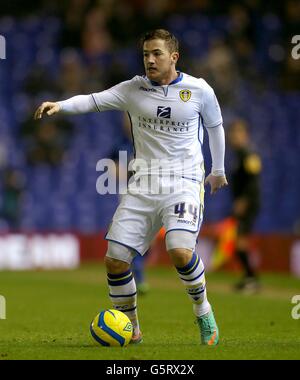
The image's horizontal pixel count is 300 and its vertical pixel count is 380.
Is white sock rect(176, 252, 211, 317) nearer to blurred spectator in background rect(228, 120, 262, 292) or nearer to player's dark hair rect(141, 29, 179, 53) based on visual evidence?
player's dark hair rect(141, 29, 179, 53)

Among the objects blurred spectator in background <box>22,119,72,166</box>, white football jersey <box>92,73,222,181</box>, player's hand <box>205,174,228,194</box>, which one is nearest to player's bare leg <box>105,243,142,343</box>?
white football jersey <box>92,73,222,181</box>

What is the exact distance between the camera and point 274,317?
Result: 33.3ft

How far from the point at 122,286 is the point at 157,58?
169 cm

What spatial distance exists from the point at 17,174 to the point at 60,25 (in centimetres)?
378

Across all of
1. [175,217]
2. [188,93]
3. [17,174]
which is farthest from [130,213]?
[17,174]

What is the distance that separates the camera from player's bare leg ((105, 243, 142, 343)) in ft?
24.2

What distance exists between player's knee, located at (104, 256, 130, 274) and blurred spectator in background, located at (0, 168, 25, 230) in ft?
34.6

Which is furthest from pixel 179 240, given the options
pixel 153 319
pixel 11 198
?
pixel 11 198

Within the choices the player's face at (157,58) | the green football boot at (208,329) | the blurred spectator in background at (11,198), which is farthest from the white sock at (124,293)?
the blurred spectator in background at (11,198)

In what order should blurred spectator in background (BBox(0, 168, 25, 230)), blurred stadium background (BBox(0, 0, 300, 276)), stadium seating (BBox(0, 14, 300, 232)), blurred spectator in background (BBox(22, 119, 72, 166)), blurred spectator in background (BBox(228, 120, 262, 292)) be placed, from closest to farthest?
blurred spectator in background (BBox(228, 120, 262, 292)) → blurred spectator in background (BBox(0, 168, 25, 230)) → blurred stadium background (BBox(0, 0, 300, 276)) → blurred spectator in background (BBox(22, 119, 72, 166)) → stadium seating (BBox(0, 14, 300, 232))
